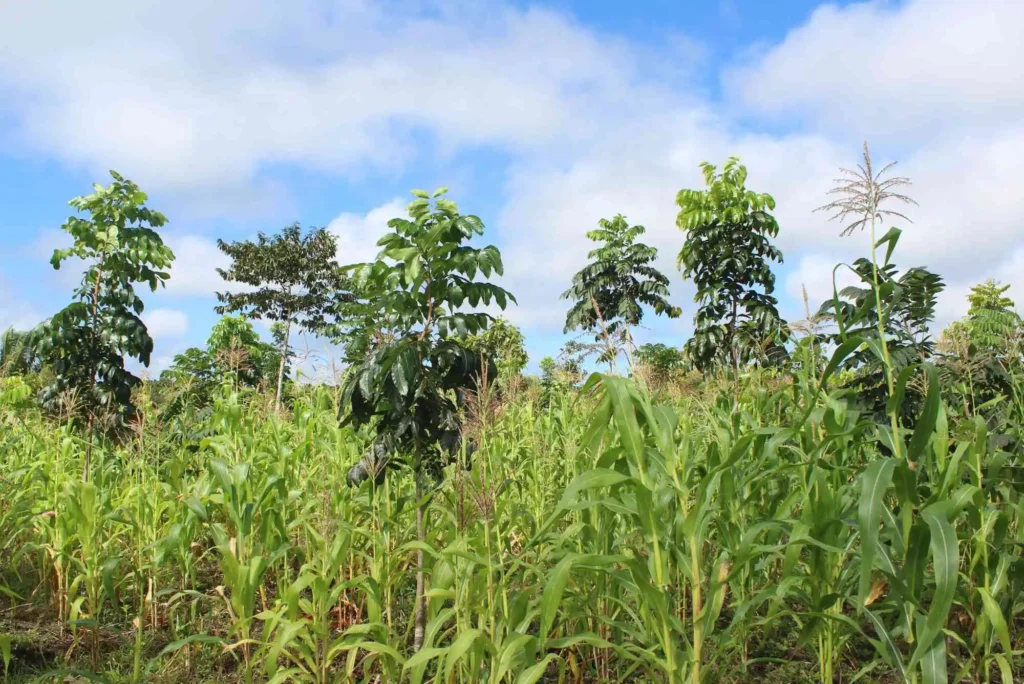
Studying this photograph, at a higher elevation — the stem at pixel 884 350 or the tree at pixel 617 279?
the tree at pixel 617 279

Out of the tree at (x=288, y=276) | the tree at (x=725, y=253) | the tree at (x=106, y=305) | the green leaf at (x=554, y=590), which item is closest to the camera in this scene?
the green leaf at (x=554, y=590)

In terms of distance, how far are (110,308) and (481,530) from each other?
15.5 ft

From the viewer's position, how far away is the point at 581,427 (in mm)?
4016

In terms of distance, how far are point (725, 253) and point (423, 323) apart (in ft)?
24.2

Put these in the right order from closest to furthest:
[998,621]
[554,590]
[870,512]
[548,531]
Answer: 1. [870,512]
2. [554,590]
3. [998,621]
4. [548,531]

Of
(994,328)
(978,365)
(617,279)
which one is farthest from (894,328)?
(617,279)

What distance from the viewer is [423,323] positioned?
2830mm

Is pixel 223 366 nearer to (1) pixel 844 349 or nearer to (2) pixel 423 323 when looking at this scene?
(2) pixel 423 323

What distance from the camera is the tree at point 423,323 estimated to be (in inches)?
106

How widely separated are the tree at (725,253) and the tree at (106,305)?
6279 mm

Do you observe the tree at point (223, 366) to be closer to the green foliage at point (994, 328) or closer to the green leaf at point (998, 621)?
the green leaf at point (998, 621)

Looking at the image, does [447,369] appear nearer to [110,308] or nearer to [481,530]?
[481,530]

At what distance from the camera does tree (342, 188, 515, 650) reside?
2689mm

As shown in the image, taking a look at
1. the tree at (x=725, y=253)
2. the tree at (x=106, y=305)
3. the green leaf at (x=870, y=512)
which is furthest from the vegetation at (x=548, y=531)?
the tree at (x=725, y=253)
